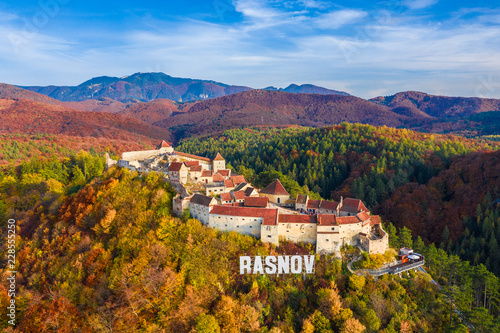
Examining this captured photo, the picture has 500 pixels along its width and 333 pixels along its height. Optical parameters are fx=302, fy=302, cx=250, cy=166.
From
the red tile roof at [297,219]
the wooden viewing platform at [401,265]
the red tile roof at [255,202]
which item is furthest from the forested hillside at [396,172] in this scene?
the wooden viewing platform at [401,265]

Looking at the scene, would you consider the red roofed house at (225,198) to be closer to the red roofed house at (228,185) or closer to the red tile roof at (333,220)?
the red roofed house at (228,185)

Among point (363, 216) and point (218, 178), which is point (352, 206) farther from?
point (218, 178)

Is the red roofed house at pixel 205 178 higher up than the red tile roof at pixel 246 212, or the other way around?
the red roofed house at pixel 205 178

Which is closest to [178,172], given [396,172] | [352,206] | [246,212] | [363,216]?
[246,212]

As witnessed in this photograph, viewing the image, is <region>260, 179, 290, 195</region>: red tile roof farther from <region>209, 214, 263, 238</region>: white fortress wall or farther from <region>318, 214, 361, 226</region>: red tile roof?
<region>318, 214, 361, 226</region>: red tile roof

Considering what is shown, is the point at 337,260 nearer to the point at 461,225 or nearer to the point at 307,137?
the point at 461,225

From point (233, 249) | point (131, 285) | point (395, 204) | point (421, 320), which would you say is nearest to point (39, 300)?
point (131, 285)

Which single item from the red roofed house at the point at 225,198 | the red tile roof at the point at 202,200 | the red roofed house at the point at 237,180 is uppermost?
the red roofed house at the point at 237,180
